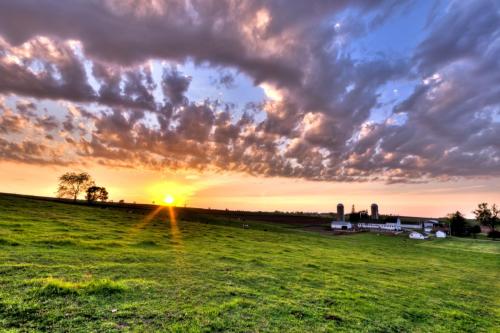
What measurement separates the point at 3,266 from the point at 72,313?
8.37 m

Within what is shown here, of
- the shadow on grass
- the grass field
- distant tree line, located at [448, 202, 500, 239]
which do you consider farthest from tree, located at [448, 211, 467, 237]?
the shadow on grass

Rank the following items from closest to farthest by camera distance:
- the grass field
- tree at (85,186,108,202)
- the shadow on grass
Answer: the grass field < the shadow on grass < tree at (85,186,108,202)

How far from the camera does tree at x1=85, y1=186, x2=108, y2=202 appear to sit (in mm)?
127562

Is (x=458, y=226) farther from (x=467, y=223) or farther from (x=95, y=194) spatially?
(x=95, y=194)

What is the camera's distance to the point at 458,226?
468 feet

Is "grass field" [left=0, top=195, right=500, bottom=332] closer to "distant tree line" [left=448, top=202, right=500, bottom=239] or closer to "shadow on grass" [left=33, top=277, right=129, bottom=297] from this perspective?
"shadow on grass" [left=33, top=277, right=129, bottom=297]

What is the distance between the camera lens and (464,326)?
15570 mm

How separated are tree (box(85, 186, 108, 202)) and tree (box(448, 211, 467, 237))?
182 m

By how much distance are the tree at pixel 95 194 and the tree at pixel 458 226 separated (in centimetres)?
18184

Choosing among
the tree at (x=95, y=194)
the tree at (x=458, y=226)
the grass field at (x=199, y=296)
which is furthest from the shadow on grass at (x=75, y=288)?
the tree at (x=458, y=226)

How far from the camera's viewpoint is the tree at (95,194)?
419ft

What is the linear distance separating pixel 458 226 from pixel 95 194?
609 ft

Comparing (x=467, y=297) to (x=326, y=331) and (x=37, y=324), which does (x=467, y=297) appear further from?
(x=37, y=324)

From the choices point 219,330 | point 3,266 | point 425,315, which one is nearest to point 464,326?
point 425,315
